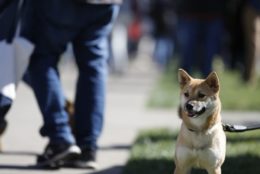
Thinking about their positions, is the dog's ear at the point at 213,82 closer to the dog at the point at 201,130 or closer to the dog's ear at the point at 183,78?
the dog at the point at 201,130

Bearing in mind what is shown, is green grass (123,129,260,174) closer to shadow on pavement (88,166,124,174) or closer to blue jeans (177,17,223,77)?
shadow on pavement (88,166,124,174)

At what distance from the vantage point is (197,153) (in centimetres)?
508

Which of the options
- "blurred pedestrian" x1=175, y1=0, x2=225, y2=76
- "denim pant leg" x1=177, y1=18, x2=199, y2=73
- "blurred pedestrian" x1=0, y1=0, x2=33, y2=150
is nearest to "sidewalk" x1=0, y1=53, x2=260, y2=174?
"blurred pedestrian" x1=0, y1=0, x2=33, y2=150

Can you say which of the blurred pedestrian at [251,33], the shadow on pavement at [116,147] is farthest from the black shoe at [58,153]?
the blurred pedestrian at [251,33]

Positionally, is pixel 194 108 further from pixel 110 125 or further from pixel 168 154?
pixel 110 125

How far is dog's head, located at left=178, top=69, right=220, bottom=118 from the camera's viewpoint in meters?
4.94

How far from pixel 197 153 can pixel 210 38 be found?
619 centimetres

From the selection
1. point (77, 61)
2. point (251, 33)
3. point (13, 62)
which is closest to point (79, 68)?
point (77, 61)

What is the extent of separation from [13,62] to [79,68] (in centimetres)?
52

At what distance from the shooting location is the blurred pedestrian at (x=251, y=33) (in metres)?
11.4

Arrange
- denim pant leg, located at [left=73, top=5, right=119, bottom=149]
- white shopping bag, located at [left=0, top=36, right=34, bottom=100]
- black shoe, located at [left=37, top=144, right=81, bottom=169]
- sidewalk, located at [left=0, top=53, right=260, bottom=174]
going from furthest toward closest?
sidewalk, located at [left=0, top=53, right=260, bottom=174] < denim pant leg, located at [left=73, top=5, right=119, bottom=149] < black shoe, located at [left=37, top=144, right=81, bottom=169] < white shopping bag, located at [left=0, top=36, right=34, bottom=100]

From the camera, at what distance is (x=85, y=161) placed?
6.37 meters

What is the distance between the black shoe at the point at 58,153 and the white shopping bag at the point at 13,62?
1.58 ft

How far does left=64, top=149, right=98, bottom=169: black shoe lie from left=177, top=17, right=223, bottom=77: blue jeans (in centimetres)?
457
